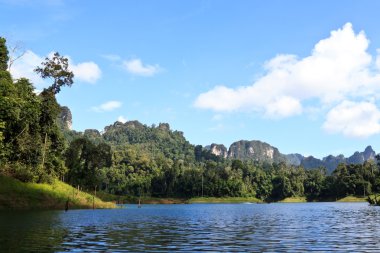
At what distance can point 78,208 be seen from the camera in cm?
10850

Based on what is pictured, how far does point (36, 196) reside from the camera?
9412cm

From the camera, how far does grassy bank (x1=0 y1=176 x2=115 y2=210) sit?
8736 cm

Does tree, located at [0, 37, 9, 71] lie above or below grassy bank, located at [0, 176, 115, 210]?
above

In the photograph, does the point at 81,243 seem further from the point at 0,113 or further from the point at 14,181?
the point at 14,181

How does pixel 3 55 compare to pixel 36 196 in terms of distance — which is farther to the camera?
pixel 3 55

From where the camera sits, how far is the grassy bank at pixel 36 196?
87.4 metres

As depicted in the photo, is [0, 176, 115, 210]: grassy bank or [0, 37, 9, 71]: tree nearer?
[0, 176, 115, 210]: grassy bank

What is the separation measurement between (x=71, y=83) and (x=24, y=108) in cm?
3890

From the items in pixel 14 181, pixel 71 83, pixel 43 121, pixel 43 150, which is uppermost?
pixel 71 83

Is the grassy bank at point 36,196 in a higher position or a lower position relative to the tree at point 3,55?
lower

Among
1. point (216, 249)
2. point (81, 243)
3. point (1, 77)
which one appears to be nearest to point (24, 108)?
point (1, 77)

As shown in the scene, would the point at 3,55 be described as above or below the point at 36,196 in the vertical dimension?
above

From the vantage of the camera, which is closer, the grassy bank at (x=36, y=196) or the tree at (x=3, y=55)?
the grassy bank at (x=36, y=196)

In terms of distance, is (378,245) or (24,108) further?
(24,108)
